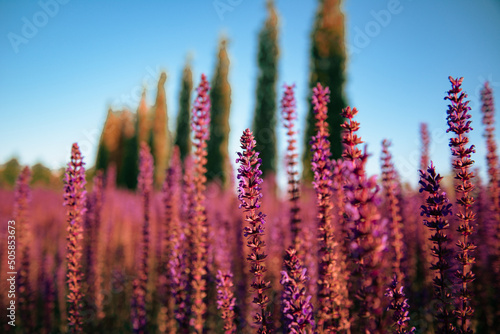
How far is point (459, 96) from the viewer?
2.38m

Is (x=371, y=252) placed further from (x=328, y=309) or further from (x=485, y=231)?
(x=485, y=231)

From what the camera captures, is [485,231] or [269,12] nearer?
[485,231]

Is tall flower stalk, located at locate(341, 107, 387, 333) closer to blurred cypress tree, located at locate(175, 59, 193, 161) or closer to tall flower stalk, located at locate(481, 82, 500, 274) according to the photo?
tall flower stalk, located at locate(481, 82, 500, 274)

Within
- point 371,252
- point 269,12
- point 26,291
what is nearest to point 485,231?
point 371,252

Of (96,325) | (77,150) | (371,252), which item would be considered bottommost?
(96,325)

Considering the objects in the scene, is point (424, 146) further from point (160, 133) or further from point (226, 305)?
point (160, 133)

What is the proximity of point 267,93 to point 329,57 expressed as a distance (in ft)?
20.7

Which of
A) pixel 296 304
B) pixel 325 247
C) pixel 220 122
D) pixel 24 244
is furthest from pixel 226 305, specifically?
pixel 220 122

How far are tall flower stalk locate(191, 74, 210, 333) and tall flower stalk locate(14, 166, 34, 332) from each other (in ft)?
8.58

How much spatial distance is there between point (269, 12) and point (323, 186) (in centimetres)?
2674

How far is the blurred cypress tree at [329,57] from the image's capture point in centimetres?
1869

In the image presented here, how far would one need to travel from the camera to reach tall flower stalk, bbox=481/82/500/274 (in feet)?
12.0

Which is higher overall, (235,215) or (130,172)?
(130,172)

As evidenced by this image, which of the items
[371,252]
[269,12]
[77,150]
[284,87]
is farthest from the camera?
[269,12]
